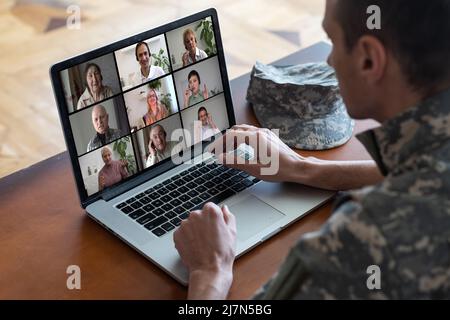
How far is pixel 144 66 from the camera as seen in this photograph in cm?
127

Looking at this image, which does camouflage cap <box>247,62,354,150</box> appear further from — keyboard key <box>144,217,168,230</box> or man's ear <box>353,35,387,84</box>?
man's ear <box>353,35,387,84</box>

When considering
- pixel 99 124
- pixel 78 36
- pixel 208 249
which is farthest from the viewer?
pixel 78 36

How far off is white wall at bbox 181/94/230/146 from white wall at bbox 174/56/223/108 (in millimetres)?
20

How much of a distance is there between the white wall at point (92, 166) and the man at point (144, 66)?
0.42 feet

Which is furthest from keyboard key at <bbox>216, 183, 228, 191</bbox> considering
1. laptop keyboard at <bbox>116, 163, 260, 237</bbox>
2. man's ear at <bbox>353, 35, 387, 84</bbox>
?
man's ear at <bbox>353, 35, 387, 84</bbox>

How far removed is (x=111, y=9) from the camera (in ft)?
11.1

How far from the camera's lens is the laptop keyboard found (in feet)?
4.01

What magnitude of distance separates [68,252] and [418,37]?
0.66 metres

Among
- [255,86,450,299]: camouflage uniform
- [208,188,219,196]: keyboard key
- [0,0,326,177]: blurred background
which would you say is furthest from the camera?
[0,0,326,177]: blurred background

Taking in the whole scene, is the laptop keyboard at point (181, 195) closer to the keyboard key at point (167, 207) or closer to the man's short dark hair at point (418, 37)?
the keyboard key at point (167, 207)

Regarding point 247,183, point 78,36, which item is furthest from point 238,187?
point 78,36

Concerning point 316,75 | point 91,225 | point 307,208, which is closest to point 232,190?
point 307,208

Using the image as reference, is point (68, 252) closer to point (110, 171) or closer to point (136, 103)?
point (110, 171)

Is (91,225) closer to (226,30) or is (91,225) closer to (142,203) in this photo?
(142,203)
